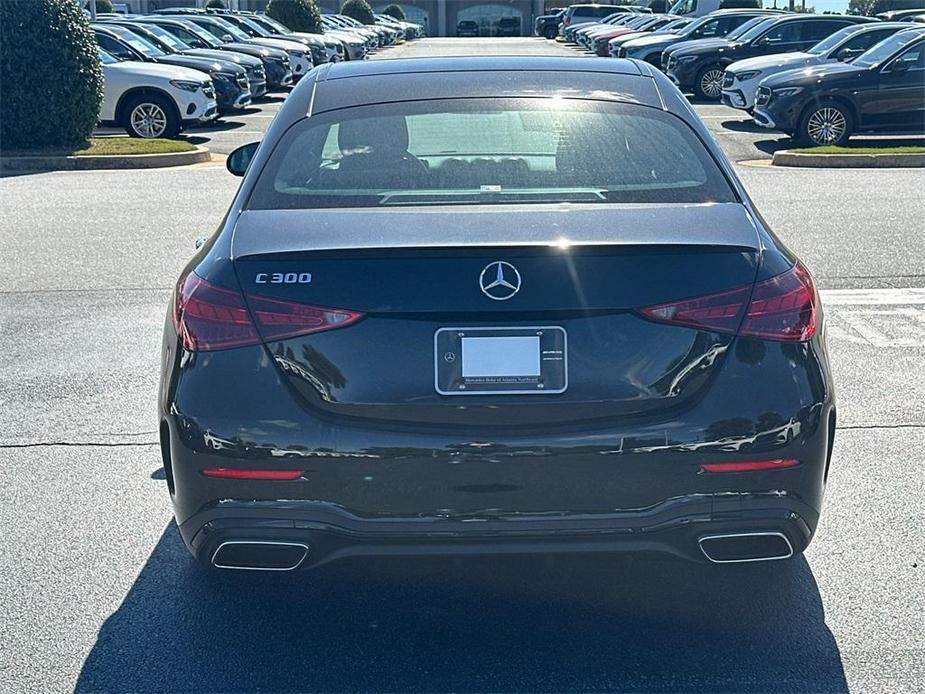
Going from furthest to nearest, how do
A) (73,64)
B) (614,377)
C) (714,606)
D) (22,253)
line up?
(73,64)
(22,253)
(714,606)
(614,377)

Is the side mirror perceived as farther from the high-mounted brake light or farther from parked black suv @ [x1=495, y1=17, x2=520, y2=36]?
parked black suv @ [x1=495, y1=17, x2=520, y2=36]

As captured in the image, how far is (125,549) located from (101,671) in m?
0.90

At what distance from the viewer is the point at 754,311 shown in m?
3.34

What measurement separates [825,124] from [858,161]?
6.36 ft

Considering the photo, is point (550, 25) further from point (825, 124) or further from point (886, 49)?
point (825, 124)

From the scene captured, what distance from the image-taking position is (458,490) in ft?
10.8

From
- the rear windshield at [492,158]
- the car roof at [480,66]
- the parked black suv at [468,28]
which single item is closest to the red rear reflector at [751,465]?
the rear windshield at [492,158]

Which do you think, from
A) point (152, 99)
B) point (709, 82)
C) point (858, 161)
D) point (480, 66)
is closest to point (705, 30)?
point (709, 82)

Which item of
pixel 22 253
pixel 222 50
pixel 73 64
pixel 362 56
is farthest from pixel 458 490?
pixel 362 56

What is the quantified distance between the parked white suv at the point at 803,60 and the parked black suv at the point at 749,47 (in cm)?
488

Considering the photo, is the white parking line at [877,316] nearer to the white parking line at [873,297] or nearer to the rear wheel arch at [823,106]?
the white parking line at [873,297]

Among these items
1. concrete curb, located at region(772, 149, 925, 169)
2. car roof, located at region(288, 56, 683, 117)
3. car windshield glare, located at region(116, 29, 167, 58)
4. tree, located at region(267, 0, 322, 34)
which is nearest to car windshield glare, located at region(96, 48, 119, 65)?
car windshield glare, located at region(116, 29, 167, 58)

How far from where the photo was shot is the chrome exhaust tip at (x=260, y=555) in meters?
3.38

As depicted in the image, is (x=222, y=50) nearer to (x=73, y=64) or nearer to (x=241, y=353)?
(x=73, y=64)
